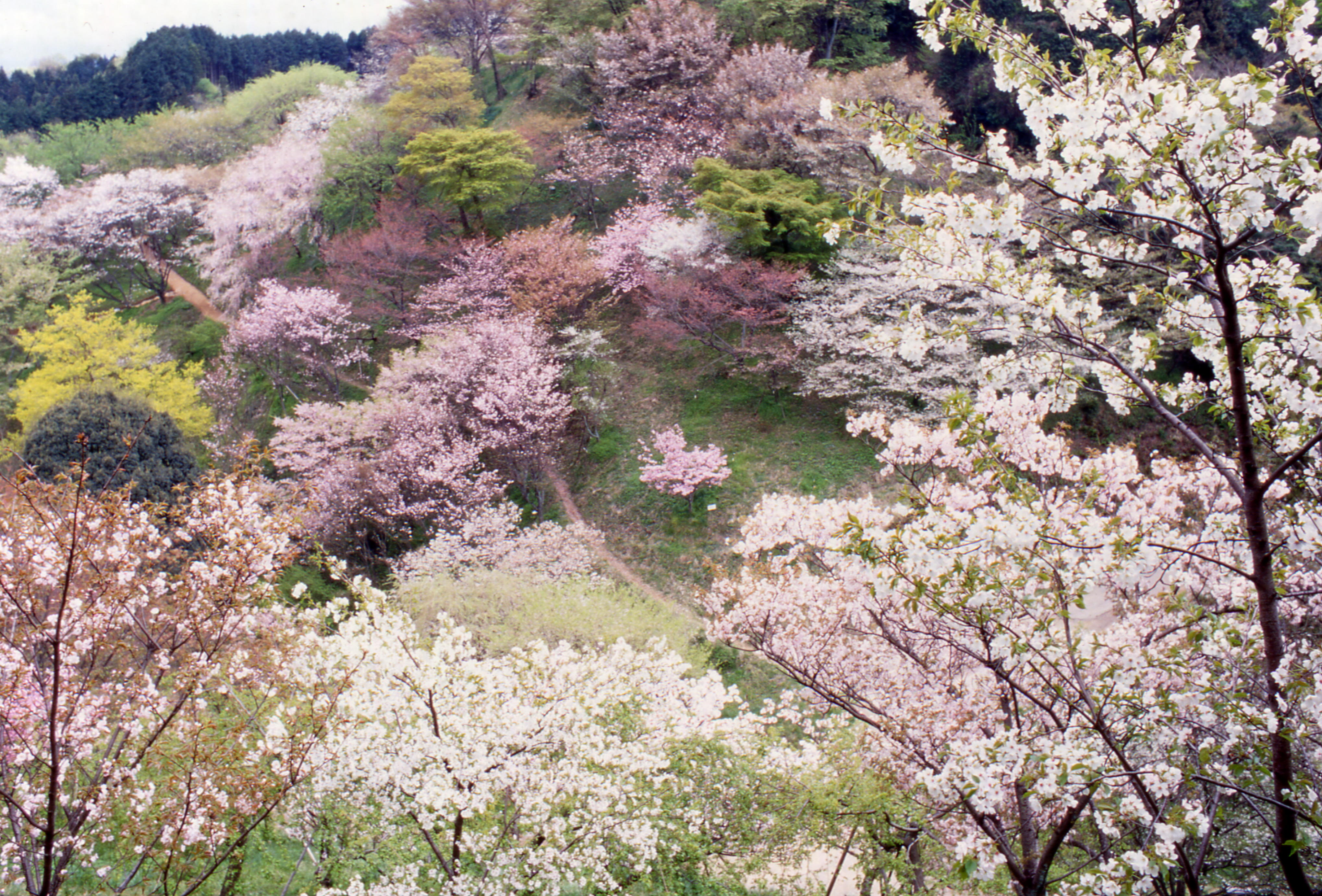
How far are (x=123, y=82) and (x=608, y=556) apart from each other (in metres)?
49.5

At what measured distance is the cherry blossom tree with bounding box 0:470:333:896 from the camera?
16.2 feet

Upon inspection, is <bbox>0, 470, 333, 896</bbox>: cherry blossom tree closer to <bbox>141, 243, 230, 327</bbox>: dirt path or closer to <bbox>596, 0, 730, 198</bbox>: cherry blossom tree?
<bbox>596, 0, 730, 198</bbox>: cherry blossom tree

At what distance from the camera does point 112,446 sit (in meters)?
16.0

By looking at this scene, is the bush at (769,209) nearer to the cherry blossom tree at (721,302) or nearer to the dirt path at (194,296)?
the cherry blossom tree at (721,302)

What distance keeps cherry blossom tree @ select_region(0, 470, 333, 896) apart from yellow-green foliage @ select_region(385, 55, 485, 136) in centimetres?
2264

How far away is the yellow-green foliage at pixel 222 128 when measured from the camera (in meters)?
34.7

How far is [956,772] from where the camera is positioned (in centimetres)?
365

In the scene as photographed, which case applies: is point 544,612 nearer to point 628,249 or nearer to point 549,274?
point 549,274

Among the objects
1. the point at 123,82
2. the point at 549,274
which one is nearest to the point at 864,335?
the point at 549,274

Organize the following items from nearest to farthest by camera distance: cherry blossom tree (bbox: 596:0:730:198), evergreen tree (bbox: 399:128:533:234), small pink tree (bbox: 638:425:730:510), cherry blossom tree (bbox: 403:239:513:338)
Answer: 1. small pink tree (bbox: 638:425:730:510)
2. cherry blossom tree (bbox: 403:239:513:338)
3. evergreen tree (bbox: 399:128:533:234)
4. cherry blossom tree (bbox: 596:0:730:198)

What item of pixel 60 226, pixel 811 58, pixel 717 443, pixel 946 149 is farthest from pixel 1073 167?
pixel 60 226

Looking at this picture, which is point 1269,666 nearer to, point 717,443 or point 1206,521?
point 1206,521

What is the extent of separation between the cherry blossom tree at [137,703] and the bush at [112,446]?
8.83 metres

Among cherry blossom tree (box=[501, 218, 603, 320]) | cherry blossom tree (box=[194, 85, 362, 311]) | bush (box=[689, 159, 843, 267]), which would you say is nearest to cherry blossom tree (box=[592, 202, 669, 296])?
cherry blossom tree (box=[501, 218, 603, 320])
